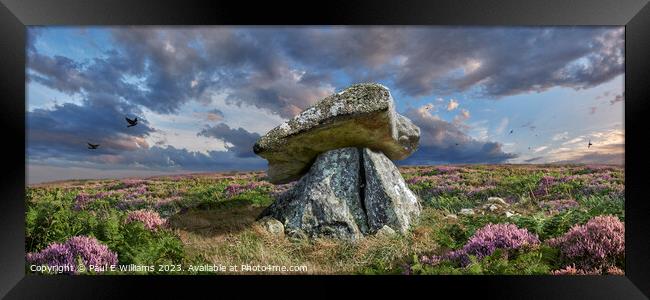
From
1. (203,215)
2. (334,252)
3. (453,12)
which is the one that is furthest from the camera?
(203,215)

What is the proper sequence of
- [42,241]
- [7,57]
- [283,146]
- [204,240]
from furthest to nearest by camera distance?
[283,146] → [204,240] → [42,241] → [7,57]

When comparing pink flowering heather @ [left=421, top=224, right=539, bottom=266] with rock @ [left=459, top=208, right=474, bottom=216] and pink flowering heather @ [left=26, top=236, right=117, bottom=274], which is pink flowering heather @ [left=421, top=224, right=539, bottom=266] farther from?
pink flowering heather @ [left=26, top=236, right=117, bottom=274]

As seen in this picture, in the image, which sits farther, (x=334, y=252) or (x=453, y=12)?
(x=334, y=252)

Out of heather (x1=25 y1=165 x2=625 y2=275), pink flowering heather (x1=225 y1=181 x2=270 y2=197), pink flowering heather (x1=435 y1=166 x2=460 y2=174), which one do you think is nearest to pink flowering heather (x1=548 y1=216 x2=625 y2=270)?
heather (x1=25 y1=165 x2=625 y2=275)

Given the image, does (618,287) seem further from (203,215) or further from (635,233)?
(203,215)

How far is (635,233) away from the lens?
180 inches

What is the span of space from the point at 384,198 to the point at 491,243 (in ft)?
7.13

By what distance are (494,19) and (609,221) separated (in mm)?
3294

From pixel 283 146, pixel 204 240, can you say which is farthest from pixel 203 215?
pixel 283 146

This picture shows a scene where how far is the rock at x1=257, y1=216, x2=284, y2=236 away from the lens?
280 inches

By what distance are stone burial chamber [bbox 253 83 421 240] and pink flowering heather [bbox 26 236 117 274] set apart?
3.01 metres

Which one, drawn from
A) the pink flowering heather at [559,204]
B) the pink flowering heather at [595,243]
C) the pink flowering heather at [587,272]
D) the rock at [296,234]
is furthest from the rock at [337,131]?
the pink flowering heather at [559,204]

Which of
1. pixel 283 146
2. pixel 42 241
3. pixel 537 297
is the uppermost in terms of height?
pixel 283 146

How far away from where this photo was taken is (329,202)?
714cm
